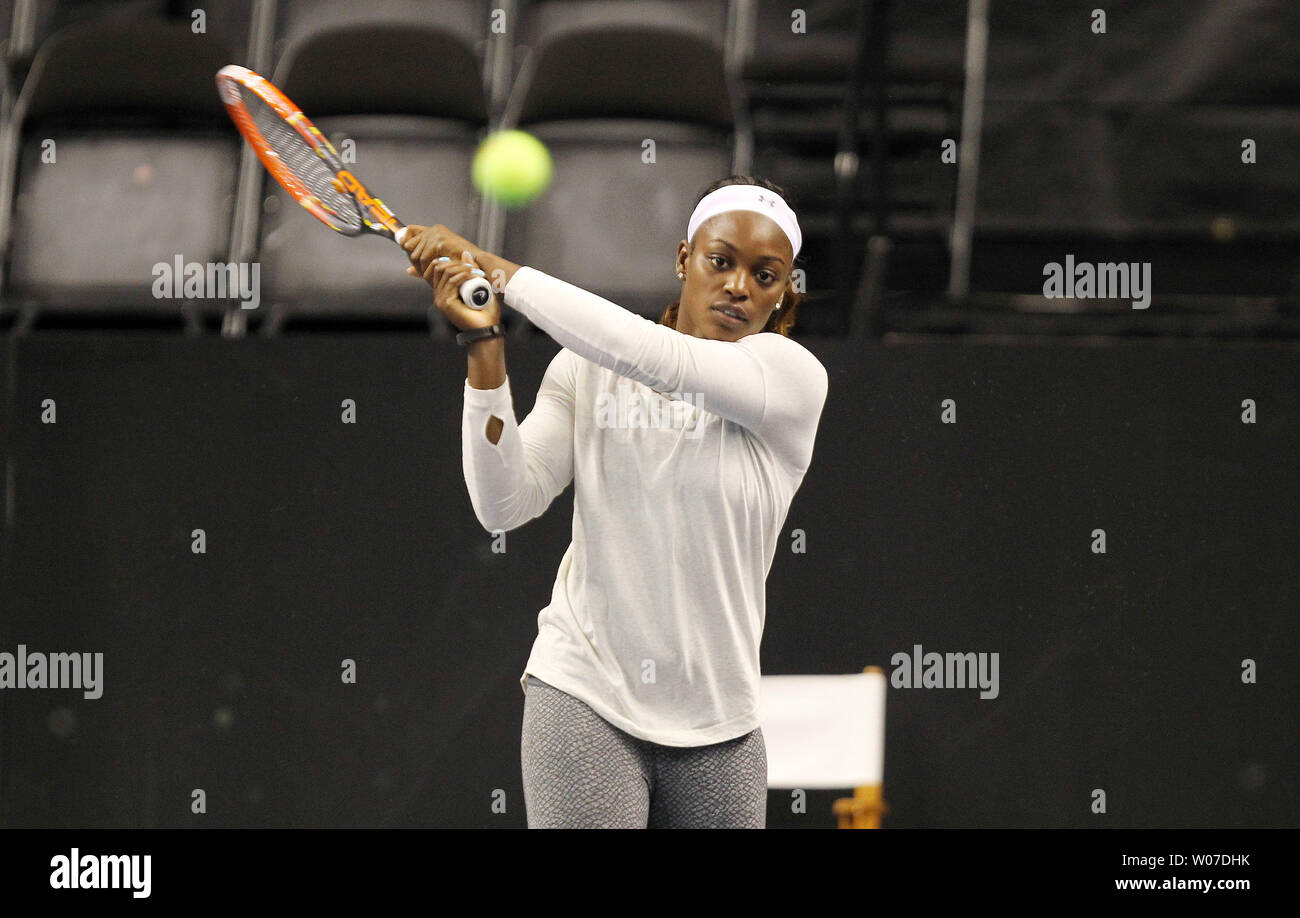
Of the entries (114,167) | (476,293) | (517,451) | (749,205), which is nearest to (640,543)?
(517,451)

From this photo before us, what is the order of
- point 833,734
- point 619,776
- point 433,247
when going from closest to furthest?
point 619,776, point 433,247, point 833,734

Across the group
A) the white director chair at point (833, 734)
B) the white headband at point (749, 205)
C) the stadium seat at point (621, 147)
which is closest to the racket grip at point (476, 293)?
the white headband at point (749, 205)

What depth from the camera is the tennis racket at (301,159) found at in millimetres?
2084

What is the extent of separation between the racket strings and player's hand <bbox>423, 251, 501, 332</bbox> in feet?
1.40

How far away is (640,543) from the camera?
1.68 metres

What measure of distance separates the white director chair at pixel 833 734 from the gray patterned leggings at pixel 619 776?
45.4 inches

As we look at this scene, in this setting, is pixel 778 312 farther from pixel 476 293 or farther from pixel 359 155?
pixel 359 155

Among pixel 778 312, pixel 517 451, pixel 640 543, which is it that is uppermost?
pixel 778 312

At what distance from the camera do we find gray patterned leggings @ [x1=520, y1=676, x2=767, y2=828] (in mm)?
1632

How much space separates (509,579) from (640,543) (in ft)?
4.14

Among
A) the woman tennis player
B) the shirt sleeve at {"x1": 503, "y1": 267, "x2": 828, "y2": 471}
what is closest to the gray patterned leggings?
the woman tennis player

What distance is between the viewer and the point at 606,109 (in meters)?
3.57

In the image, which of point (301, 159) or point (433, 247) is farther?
point (301, 159)
